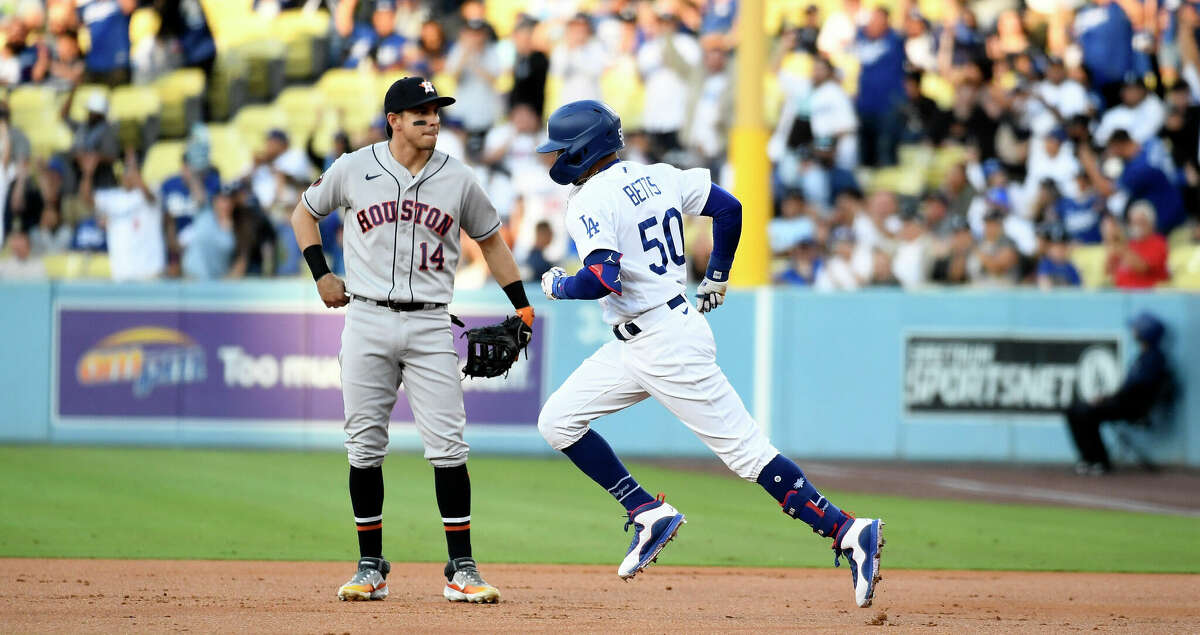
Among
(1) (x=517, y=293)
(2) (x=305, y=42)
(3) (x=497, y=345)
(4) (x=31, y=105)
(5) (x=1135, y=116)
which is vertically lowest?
(3) (x=497, y=345)

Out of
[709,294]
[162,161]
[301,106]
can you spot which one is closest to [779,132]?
[301,106]

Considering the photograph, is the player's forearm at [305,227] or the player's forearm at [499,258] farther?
the player's forearm at [499,258]

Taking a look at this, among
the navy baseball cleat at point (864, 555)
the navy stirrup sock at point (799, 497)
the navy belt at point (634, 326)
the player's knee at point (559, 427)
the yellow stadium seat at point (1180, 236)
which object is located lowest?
the navy baseball cleat at point (864, 555)

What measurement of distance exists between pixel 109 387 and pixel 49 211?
298 cm

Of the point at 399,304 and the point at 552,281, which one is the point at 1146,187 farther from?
the point at 399,304

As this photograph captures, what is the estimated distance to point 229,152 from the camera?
17203 mm

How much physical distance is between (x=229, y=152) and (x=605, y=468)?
11933 millimetres

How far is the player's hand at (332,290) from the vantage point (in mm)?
5898

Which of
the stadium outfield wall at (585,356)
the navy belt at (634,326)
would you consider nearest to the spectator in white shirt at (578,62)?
the stadium outfield wall at (585,356)

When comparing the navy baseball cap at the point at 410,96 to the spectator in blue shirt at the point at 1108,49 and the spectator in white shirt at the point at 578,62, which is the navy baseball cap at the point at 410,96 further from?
the spectator in blue shirt at the point at 1108,49

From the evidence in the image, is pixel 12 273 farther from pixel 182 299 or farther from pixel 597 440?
pixel 597 440

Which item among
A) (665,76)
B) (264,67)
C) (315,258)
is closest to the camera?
(315,258)

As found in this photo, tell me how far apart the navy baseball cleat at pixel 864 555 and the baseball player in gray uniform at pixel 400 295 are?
1.37 metres

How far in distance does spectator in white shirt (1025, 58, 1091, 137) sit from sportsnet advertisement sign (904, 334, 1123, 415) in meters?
2.64
